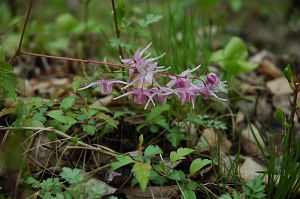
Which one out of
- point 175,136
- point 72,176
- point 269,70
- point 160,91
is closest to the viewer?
point 72,176

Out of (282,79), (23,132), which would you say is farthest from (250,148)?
(23,132)

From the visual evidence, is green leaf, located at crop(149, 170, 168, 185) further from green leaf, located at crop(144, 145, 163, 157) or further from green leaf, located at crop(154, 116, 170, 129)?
green leaf, located at crop(154, 116, 170, 129)

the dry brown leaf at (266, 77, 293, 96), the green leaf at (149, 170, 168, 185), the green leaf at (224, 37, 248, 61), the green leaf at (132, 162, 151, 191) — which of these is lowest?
the dry brown leaf at (266, 77, 293, 96)

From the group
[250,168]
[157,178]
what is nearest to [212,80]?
[157,178]

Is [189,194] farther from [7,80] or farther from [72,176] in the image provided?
[7,80]

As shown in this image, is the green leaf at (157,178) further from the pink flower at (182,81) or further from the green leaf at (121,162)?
the pink flower at (182,81)

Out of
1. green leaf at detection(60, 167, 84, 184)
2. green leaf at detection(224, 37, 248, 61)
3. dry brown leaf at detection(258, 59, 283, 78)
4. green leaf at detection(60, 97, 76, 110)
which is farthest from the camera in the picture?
dry brown leaf at detection(258, 59, 283, 78)

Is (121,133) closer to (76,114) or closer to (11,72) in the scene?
(76,114)

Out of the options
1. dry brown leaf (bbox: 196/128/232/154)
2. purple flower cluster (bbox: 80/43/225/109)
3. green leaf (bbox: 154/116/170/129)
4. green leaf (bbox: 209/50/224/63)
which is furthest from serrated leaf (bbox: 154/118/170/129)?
green leaf (bbox: 209/50/224/63)
